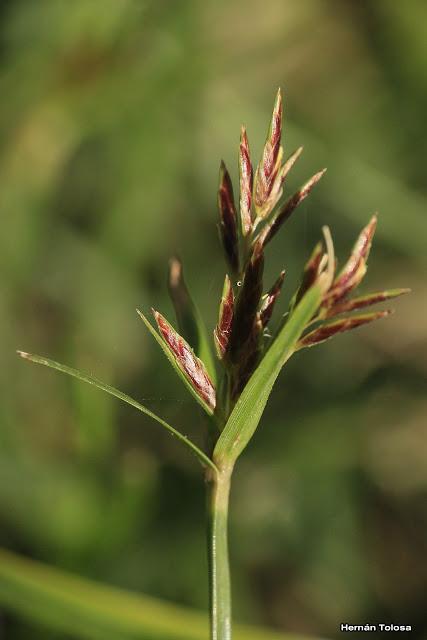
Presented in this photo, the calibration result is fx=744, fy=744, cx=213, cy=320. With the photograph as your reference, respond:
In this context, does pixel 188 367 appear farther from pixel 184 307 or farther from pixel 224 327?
pixel 184 307

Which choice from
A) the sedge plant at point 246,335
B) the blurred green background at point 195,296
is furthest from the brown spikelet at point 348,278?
the blurred green background at point 195,296

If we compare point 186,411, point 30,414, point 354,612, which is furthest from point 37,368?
point 354,612

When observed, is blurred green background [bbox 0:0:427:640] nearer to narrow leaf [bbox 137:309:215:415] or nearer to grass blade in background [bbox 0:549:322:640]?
grass blade in background [bbox 0:549:322:640]

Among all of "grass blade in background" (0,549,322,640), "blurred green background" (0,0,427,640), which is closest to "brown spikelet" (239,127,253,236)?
"grass blade in background" (0,549,322,640)

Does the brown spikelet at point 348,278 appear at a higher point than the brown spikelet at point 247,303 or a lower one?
higher

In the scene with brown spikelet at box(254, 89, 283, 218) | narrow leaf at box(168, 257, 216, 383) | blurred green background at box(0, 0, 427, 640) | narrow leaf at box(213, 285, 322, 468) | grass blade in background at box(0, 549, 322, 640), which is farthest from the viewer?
blurred green background at box(0, 0, 427, 640)

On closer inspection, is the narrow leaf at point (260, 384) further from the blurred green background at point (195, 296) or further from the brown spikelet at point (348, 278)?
the blurred green background at point (195, 296)
